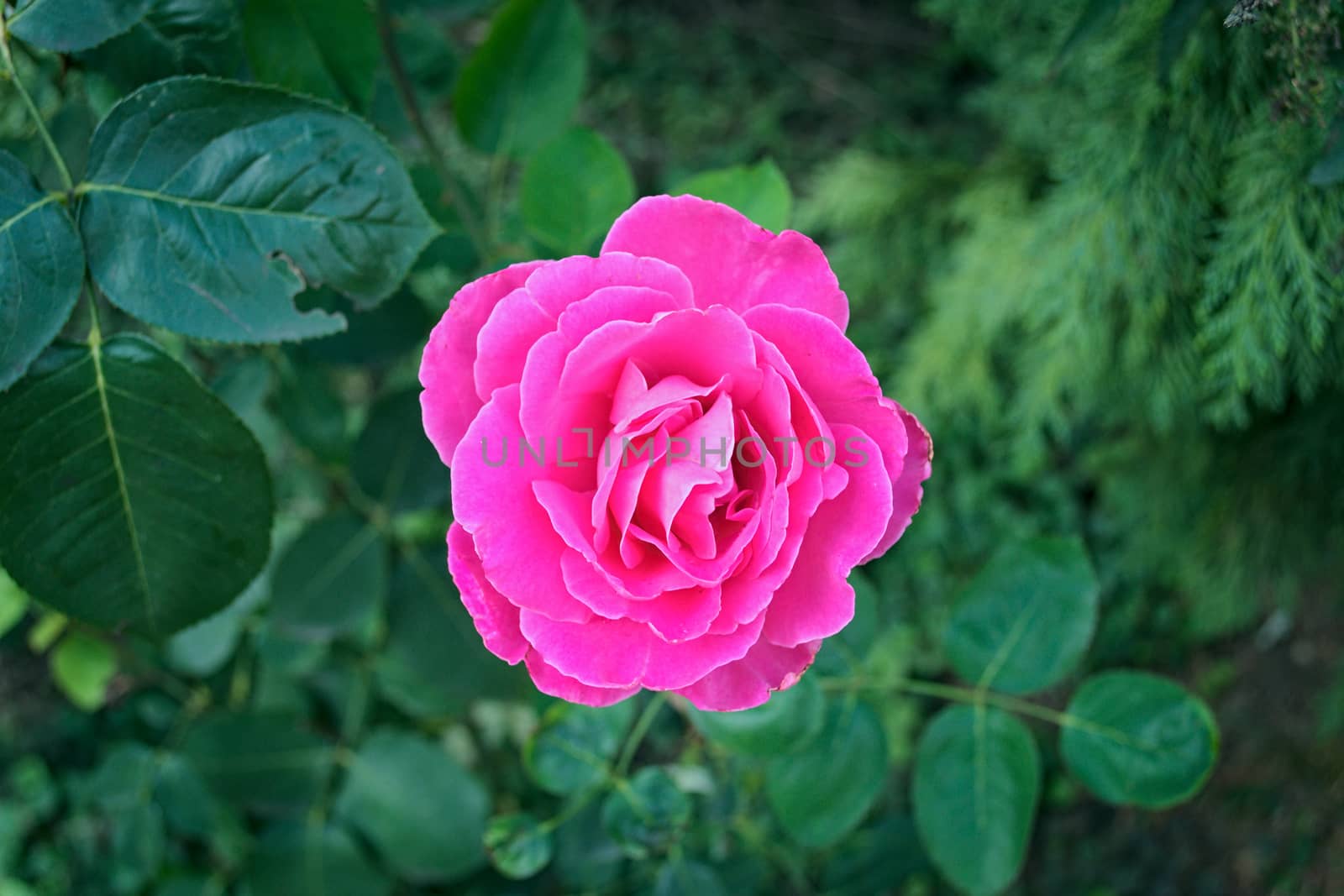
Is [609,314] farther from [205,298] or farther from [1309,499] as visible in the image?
[1309,499]

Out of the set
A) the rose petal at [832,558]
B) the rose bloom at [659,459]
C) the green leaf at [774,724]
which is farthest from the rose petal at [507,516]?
the green leaf at [774,724]

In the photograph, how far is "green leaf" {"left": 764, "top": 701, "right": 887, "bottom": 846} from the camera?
2.76ft

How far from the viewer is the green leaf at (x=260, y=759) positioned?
1.17 metres

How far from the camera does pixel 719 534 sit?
1.82ft

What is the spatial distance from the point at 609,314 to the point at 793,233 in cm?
12

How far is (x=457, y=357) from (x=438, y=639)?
577 mm

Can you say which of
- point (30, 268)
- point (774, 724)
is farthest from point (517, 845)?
point (30, 268)

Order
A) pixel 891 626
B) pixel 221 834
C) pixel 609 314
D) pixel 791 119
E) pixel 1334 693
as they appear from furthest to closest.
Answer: pixel 791 119 → pixel 891 626 → pixel 1334 693 → pixel 221 834 → pixel 609 314

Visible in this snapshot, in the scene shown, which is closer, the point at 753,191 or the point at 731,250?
the point at 731,250

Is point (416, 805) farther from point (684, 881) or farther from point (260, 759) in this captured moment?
point (684, 881)

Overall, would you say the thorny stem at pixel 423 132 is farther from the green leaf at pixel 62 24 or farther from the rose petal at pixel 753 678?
the rose petal at pixel 753 678

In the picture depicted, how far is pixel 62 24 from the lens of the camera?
56 centimetres

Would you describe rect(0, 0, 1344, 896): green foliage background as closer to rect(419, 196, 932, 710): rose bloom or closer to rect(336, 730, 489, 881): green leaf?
rect(336, 730, 489, 881): green leaf

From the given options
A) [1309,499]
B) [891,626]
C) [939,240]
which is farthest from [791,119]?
[1309,499]
